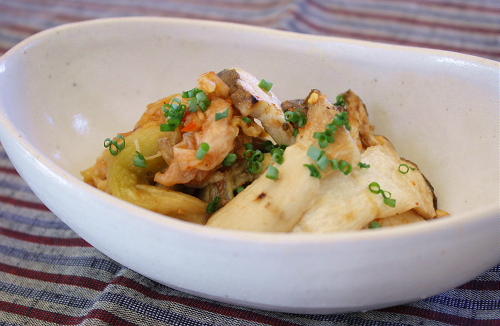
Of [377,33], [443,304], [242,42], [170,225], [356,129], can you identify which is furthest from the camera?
[377,33]

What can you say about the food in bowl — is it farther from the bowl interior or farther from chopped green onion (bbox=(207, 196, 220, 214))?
the bowl interior

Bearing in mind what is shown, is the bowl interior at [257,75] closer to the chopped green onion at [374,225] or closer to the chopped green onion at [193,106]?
the chopped green onion at [374,225]

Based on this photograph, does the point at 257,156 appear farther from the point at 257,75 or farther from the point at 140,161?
the point at 257,75

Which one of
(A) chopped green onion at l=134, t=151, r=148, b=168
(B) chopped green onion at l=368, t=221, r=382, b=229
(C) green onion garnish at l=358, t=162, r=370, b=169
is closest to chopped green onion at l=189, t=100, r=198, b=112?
(A) chopped green onion at l=134, t=151, r=148, b=168

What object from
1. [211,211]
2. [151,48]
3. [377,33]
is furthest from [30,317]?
[377,33]

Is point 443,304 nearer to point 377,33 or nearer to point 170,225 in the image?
point 170,225

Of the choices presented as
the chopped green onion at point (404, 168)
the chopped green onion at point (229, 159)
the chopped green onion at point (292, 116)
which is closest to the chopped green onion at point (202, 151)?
the chopped green onion at point (229, 159)
